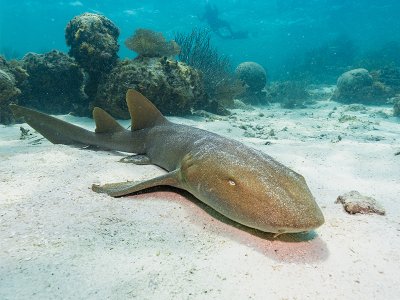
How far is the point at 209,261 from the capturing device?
231cm

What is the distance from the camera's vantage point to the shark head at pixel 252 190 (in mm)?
2344

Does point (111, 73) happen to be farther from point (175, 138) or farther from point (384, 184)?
point (384, 184)

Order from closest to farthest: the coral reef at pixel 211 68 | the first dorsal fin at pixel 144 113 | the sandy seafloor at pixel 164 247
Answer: the sandy seafloor at pixel 164 247, the first dorsal fin at pixel 144 113, the coral reef at pixel 211 68

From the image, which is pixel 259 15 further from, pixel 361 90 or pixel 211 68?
pixel 211 68

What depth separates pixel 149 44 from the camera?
9070 mm

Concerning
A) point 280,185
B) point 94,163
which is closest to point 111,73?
point 94,163

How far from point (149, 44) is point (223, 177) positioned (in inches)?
294

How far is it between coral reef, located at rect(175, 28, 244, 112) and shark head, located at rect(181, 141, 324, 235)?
8.12 meters

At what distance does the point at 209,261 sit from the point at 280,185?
3.01ft

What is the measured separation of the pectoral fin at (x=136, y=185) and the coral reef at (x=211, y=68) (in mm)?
7941

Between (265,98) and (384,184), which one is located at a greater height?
(265,98)

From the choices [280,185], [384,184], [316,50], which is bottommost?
[384,184]

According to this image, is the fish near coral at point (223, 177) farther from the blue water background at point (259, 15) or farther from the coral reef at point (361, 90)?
the blue water background at point (259, 15)

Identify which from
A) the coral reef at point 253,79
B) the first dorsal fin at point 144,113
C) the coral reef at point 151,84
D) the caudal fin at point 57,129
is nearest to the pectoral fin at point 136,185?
the first dorsal fin at point 144,113
